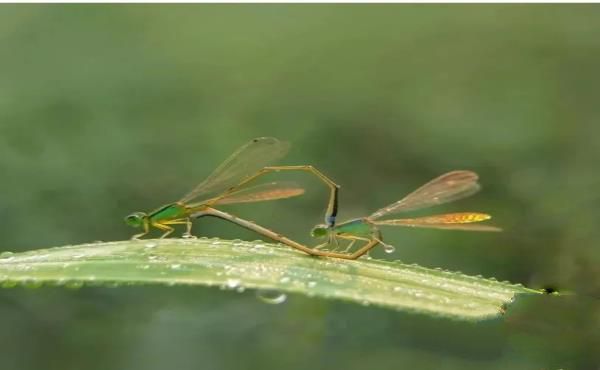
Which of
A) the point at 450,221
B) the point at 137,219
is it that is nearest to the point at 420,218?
the point at 450,221

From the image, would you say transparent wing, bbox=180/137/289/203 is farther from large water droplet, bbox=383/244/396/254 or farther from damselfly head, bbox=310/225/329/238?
large water droplet, bbox=383/244/396/254

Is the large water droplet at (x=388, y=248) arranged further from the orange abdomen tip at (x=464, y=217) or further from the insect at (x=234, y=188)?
the insect at (x=234, y=188)

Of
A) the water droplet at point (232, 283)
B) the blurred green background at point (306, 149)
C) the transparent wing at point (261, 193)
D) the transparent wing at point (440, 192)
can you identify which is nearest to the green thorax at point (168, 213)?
the transparent wing at point (261, 193)

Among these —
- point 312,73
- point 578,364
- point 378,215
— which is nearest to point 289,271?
point 378,215

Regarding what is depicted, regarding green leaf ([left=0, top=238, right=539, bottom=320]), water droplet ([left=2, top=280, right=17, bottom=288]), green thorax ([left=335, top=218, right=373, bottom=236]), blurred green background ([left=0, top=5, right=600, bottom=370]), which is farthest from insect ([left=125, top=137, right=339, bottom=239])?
water droplet ([left=2, top=280, right=17, bottom=288])

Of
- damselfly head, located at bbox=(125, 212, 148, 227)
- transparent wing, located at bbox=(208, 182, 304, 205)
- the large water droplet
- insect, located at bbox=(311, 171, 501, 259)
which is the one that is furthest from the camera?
damselfly head, located at bbox=(125, 212, 148, 227)

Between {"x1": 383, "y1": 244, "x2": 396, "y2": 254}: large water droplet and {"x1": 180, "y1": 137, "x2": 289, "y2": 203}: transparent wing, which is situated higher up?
{"x1": 180, "y1": 137, "x2": 289, "y2": 203}: transparent wing
